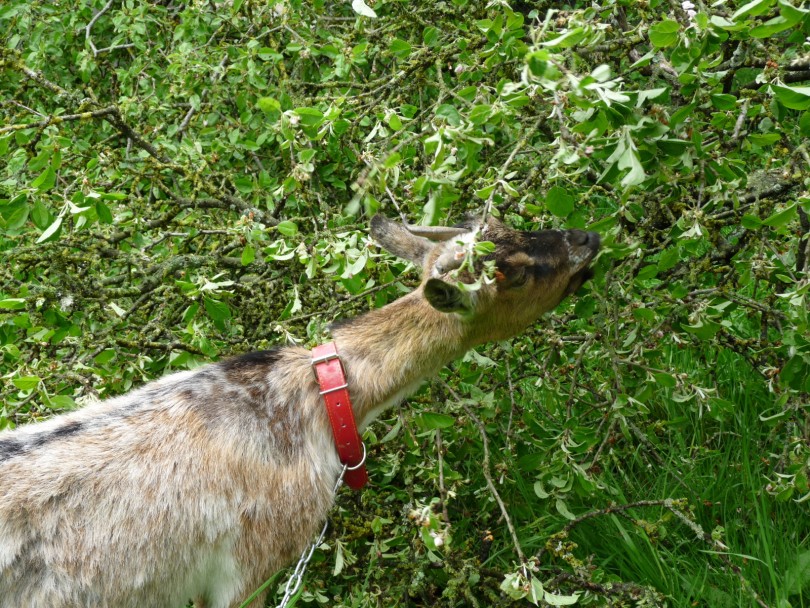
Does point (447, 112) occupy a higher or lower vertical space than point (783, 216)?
higher

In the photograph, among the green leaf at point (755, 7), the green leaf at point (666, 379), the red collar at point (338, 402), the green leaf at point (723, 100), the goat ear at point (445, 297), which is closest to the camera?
the green leaf at point (755, 7)

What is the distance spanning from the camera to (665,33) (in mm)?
2701

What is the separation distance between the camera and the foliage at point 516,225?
10.2 feet

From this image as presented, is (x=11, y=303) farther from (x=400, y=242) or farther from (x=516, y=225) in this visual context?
(x=516, y=225)

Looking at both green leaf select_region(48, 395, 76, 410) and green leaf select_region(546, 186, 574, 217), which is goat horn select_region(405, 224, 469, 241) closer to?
green leaf select_region(546, 186, 574, 217)

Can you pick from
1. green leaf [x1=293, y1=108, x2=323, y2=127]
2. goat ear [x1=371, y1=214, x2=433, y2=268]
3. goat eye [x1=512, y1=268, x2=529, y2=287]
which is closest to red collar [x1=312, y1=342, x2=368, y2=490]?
goat ear [x1=371, y1=214, x2=433, y2=268]

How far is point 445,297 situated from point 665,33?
1.10 m

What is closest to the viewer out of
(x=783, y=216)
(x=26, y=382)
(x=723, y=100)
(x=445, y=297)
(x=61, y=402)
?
(x=783, y=216)

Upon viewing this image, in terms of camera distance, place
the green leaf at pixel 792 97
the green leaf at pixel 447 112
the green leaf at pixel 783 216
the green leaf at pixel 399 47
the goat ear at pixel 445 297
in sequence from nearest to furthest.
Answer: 1. the green leaf at pixel 792 97
2. the green leaf at pixel 783 216
3. the goat ear at pixel 445 297
4. the green leaf at pixel 447 112
5. the green leaf at pixel 399 47

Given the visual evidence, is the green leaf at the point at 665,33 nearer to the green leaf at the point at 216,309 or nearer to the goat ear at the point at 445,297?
the goat ear at the point at 445,297

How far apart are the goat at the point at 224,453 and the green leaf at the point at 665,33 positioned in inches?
30.6

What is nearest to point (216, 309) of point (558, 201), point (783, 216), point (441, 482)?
point (441, 482)

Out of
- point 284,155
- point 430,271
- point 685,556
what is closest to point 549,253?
point 430,271

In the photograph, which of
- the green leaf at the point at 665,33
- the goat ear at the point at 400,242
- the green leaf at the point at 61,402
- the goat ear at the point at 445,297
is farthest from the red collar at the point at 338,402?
the green leaf at the point at 665,33
